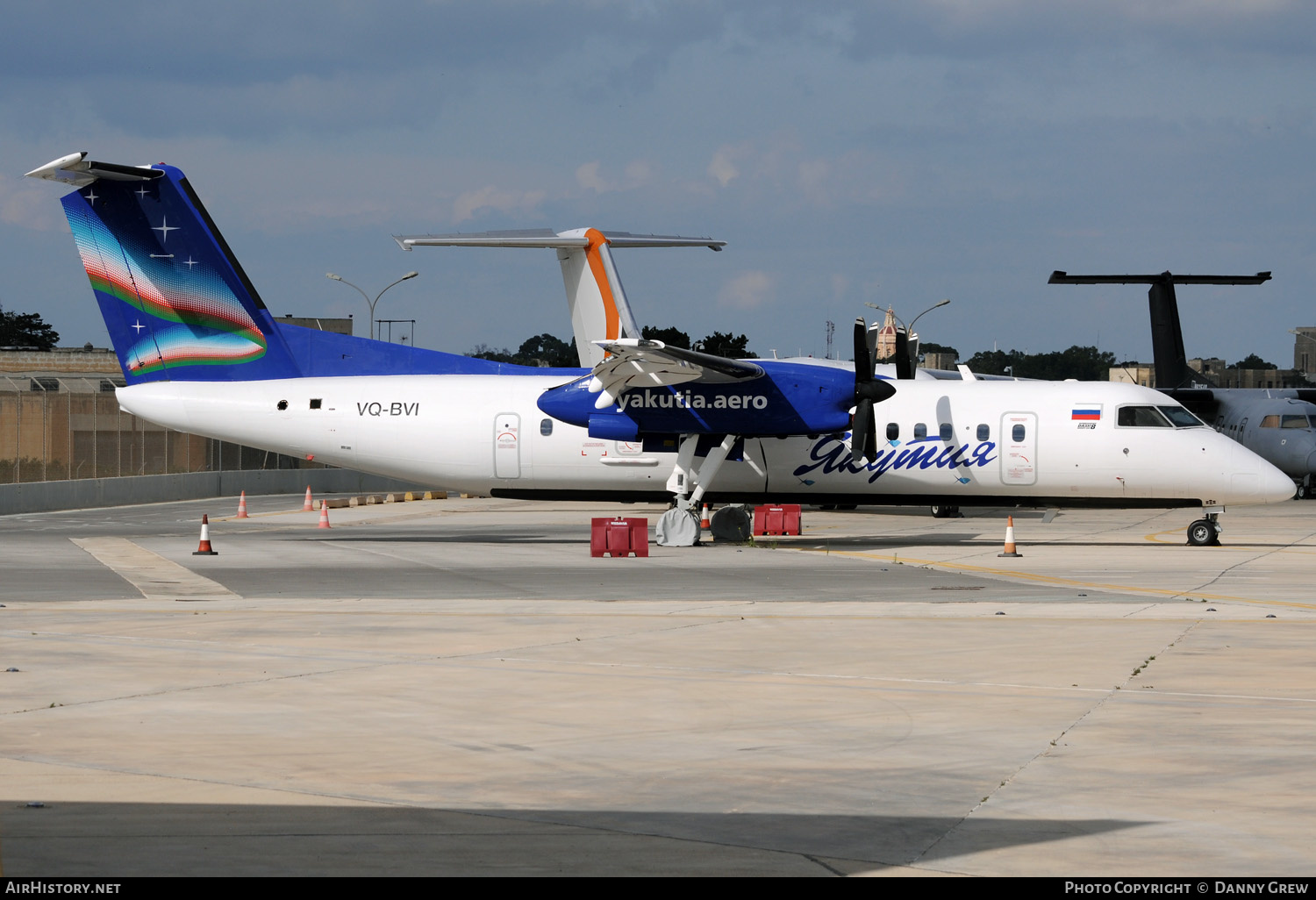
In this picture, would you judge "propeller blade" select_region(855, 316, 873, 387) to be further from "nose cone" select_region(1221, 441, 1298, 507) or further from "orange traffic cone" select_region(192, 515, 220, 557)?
"orange traffic cone" select_region(192, 515, 220, 557)

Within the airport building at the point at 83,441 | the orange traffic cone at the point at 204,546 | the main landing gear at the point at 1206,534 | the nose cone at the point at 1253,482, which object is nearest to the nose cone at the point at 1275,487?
the nose cone at the point at 1253,482

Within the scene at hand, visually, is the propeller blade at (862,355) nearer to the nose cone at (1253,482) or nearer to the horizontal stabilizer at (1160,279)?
the nose cone at (1253,482)

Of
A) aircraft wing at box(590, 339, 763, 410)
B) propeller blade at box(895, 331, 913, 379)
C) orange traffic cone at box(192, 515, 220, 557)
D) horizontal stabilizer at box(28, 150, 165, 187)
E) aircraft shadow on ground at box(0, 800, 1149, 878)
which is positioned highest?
horizontal stabilizer at box(28, 150, 165, 187)

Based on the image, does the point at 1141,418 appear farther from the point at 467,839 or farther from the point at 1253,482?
the point at 467,839

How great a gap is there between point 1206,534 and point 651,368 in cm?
1215

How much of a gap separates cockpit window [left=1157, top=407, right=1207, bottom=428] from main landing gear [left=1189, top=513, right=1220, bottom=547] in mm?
1972

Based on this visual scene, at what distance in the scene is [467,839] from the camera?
24.0ft

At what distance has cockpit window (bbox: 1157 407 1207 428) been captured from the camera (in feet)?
93.4

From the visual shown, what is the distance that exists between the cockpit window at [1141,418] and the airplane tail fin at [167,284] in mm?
17322

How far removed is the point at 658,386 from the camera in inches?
1105

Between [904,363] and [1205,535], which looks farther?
[904,363]

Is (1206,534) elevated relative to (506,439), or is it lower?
lower

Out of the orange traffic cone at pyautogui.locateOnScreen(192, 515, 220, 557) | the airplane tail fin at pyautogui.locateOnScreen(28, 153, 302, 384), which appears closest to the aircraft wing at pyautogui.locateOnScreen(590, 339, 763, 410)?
the airplane tail fin at pyautogui.locateOnScreen(28, 153, 302, 384)

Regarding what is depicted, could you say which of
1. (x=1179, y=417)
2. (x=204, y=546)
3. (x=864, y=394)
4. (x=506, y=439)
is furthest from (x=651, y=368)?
(x=1179, y=417)
